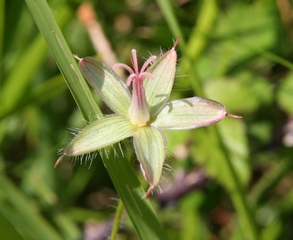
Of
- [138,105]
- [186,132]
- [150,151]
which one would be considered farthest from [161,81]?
[186,132]

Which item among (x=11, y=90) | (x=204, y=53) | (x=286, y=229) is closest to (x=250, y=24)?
(x=204, y=53)

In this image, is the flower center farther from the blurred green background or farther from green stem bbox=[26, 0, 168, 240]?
the blurred green background

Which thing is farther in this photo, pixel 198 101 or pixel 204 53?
pixel 204 53

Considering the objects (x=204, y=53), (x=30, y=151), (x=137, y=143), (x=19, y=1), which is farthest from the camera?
(x=30, y=151)

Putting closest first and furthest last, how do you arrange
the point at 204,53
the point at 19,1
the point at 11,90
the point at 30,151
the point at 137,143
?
1. the point at 137,143
2. the point at 11,90
3. the point at 19,1
4. the point at 204,53
5. the point at 30,151

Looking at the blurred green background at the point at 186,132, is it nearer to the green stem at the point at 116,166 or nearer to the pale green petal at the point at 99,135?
the green stem at the point at 116,166

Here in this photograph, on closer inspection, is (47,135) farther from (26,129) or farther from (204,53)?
(204,53)

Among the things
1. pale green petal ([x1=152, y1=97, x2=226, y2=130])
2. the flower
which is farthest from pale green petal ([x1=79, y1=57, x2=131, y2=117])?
pale green petal ([x1=152, y1=97, x2=226, y2=130])

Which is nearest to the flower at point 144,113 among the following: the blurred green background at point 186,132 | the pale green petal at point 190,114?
the pale green petal at point 190,114

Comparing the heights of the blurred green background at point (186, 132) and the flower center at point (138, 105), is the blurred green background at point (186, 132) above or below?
below
